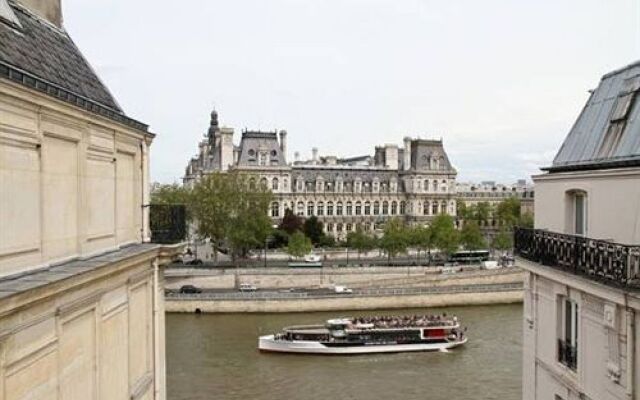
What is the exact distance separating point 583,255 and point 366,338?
63.9ft

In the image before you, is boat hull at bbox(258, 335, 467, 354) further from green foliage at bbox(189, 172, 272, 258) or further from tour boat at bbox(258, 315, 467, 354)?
green foliage at bbox(189, 172, 272, 258)

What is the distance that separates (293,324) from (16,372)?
28984 mm

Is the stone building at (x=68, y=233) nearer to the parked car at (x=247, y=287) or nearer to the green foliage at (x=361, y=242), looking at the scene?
the parked car at (x=247, y=287)

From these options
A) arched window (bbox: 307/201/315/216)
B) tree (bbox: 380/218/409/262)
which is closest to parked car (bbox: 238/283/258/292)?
tree (bbox: 380/218/409/262)

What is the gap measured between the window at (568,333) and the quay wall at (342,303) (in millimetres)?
27143

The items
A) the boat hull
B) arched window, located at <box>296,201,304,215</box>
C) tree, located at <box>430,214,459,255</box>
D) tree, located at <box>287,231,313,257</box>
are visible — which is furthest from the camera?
arched window, located at <box>296,201,304,215</box>

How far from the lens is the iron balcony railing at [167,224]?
796 cm

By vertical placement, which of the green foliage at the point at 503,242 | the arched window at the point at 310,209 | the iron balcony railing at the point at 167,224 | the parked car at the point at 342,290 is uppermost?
the iron balcony railing at the point at 167,224

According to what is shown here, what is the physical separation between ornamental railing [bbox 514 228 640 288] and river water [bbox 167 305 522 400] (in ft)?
38.5

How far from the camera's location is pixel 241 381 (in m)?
21.5

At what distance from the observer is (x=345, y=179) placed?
67.8 metres

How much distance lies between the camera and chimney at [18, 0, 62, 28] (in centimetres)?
653

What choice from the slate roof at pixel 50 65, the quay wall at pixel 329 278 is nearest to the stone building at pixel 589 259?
the slate roof at pixel 50 65

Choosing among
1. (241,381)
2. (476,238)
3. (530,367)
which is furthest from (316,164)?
(530,367)
